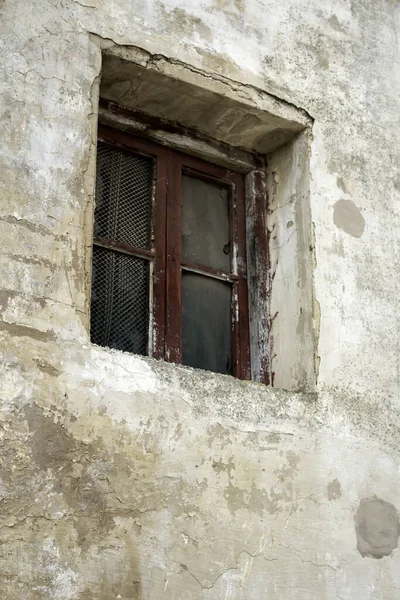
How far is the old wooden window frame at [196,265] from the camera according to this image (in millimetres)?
4191

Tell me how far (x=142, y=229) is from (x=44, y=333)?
0.96 meters

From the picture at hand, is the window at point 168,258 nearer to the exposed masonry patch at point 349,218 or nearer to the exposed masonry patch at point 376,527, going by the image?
the exposed masonry patch at point 349,218

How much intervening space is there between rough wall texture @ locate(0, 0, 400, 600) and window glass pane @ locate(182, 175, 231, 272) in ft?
1.47

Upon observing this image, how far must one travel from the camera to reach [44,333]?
3.50 m

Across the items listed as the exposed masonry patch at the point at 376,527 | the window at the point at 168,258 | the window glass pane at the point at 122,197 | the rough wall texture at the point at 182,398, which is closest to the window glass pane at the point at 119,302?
the window at the point at 168,258

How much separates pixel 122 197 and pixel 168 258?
0.33 meters

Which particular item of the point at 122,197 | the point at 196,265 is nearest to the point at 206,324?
the point at 196,265

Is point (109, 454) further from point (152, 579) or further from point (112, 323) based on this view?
point (112, 323)

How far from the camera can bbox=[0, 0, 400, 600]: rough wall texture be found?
3.39 metres

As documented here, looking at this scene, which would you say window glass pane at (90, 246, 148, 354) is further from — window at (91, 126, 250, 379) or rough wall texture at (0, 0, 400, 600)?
rough wall texture at (0, 0, 400, 600)

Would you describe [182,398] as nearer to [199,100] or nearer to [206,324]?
[206,324]

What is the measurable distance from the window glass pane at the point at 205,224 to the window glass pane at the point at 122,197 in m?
0.21

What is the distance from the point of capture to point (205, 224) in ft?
Result: 14.9

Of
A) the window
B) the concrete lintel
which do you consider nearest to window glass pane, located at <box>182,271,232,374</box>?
the window
